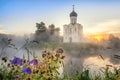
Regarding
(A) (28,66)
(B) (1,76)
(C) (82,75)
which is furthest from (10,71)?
(C) (82,75)

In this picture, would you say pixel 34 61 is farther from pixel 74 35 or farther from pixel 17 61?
pixel 74 35

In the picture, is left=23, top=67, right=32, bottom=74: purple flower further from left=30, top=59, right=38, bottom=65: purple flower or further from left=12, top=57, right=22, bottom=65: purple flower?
left=12, top=57, right=22, bottom=65: purple flower

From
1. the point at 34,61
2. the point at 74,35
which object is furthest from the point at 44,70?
the point at 74,35

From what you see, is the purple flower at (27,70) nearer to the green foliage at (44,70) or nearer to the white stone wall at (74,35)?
the green foliage at (44,70)

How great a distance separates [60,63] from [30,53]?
696 millimetres

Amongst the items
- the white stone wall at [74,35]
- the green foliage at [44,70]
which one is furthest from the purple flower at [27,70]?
the white stone wall at [74,35]

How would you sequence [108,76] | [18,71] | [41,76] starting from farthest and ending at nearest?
[108,76]
[18,71]
[41,76]

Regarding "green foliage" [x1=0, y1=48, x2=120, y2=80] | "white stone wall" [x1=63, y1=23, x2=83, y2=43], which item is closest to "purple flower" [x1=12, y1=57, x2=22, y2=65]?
"green foliage" [x1=0, y1=48, x2=120, y2=80]

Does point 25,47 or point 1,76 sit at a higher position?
point 25,47

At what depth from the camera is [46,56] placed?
712cm

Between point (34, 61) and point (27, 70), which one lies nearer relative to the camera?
point (27, 70)

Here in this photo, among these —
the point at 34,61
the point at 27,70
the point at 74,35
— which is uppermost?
the point at 74,35

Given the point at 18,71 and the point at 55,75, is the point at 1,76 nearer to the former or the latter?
the point at 18,71

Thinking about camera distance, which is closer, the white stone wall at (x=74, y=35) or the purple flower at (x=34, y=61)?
the purple flower at (x=34, y=61)
